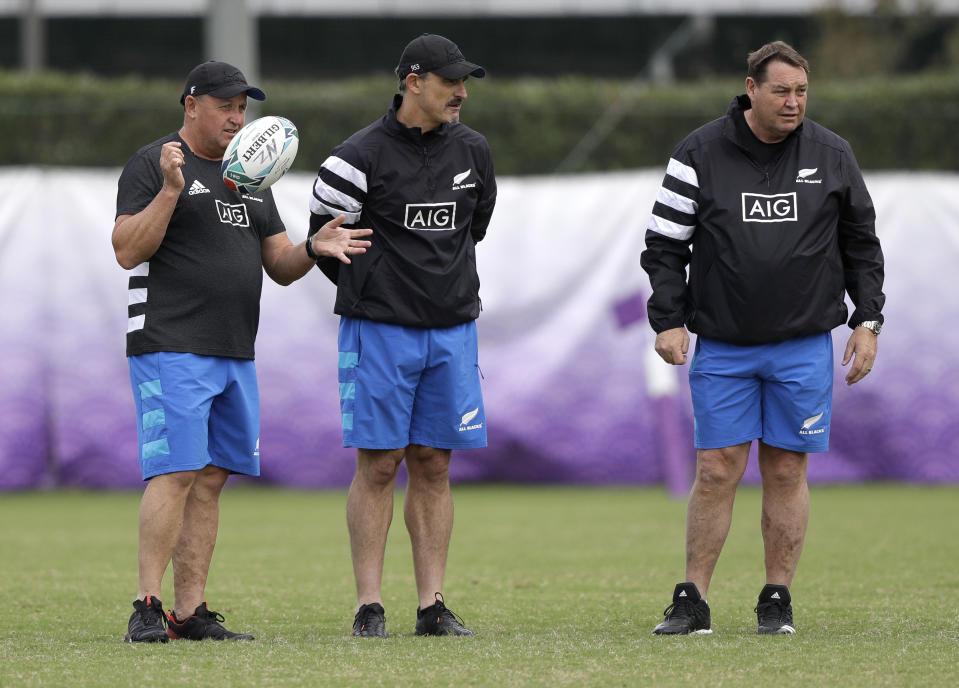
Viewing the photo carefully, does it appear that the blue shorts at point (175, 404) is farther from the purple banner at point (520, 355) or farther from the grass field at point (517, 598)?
the purple banner at point (520, 355)

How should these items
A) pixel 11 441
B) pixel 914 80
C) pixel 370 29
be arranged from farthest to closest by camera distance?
pixel 370 29 < pixel 914 80 < pixel 11 441

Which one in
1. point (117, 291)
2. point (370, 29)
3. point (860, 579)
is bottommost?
point (860, 579)

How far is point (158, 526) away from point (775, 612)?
7.38 ft

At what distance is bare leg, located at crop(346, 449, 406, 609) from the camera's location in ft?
18.0

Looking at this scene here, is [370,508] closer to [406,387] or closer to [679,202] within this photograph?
[406,387]

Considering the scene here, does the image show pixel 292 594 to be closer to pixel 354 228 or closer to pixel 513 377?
pixel 354 228

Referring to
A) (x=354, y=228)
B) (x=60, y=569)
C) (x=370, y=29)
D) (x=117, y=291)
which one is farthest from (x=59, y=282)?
(x=370, y=29)

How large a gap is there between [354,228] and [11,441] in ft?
21.7

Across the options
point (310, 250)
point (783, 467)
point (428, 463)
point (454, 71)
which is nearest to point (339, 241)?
point (310, 250)

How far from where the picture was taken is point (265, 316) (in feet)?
37.5

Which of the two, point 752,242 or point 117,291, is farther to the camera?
point 117,291

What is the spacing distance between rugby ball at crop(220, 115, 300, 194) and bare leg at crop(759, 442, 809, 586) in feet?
6.91

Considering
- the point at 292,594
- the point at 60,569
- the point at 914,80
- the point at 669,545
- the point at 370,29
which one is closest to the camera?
the point at 292,594

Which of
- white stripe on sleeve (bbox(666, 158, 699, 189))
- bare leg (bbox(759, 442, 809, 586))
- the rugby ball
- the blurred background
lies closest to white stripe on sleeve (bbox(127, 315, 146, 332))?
the rugby ball
